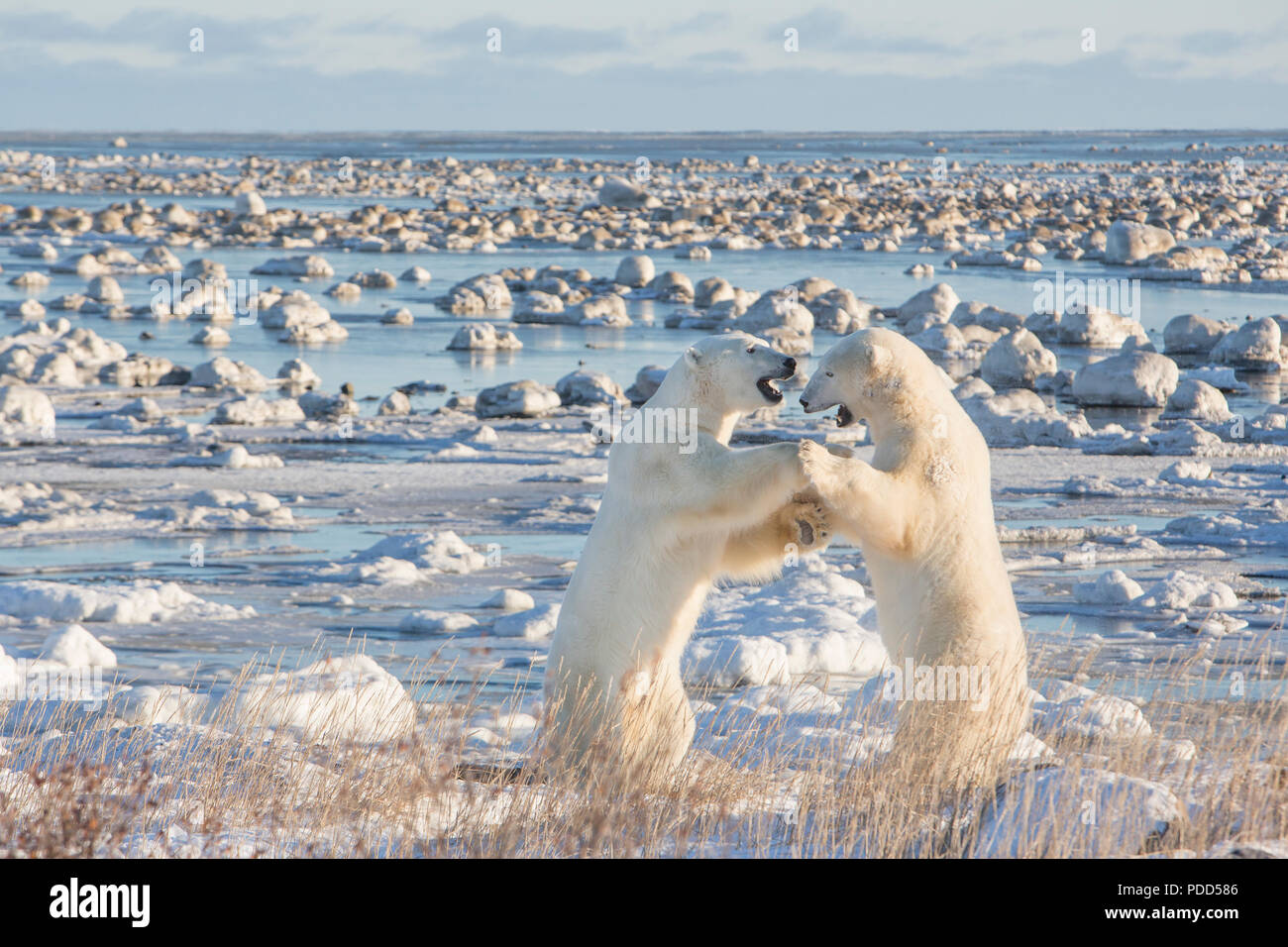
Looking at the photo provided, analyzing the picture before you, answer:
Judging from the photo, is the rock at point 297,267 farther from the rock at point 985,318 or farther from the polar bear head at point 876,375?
the polar bear head at point 876,375

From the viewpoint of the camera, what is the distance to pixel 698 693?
8.70 metres

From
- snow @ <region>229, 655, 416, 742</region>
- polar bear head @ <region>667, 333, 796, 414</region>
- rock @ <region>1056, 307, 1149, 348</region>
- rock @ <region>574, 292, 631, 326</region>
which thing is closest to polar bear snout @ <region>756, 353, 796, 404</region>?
polar bear head @ <region>667, 333, 796, 414</region>

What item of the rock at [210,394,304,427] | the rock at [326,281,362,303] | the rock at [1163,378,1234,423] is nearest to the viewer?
the rock at [210,394,304,427]

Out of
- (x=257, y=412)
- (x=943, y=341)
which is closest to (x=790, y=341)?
(x=943, y=341)

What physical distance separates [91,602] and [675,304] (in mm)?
21190

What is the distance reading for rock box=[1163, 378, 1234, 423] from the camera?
1783cm

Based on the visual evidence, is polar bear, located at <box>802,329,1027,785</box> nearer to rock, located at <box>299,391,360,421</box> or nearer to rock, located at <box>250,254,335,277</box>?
rock, located at <box>299,391,360,421</box>

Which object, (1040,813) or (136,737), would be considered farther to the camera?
(136,737)

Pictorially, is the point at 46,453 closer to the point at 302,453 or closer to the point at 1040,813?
the point at 302,453

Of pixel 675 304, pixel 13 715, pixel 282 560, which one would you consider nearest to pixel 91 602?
pixel 282 560

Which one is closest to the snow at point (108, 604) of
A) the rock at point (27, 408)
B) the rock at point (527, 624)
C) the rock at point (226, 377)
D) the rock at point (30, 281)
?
the rock at point (527, 624)

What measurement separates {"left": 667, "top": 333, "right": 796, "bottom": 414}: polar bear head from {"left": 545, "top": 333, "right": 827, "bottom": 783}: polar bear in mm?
15

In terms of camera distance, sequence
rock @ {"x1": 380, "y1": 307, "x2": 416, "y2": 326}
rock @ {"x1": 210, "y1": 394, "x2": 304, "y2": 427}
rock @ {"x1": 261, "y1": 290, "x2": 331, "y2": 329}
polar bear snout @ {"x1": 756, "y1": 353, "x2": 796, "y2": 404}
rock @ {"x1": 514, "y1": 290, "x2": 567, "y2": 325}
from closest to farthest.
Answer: polar bear snout @ {"x1": 756, "y1": 353, "x2": 796, "y2": 404}
rock @ {"x1": 210, "y1": 394, "x2": 304, "y2": 427}
rock @ {"x1": 261, "y1": 290, "x2": 331, "y2": 329}
rock @ {"x1": 380, "y1": 307, "x2": 416, "y2": 326}
rock @ {"x1": 514, "y1": 290, "x2": 567, "y2": 325}
